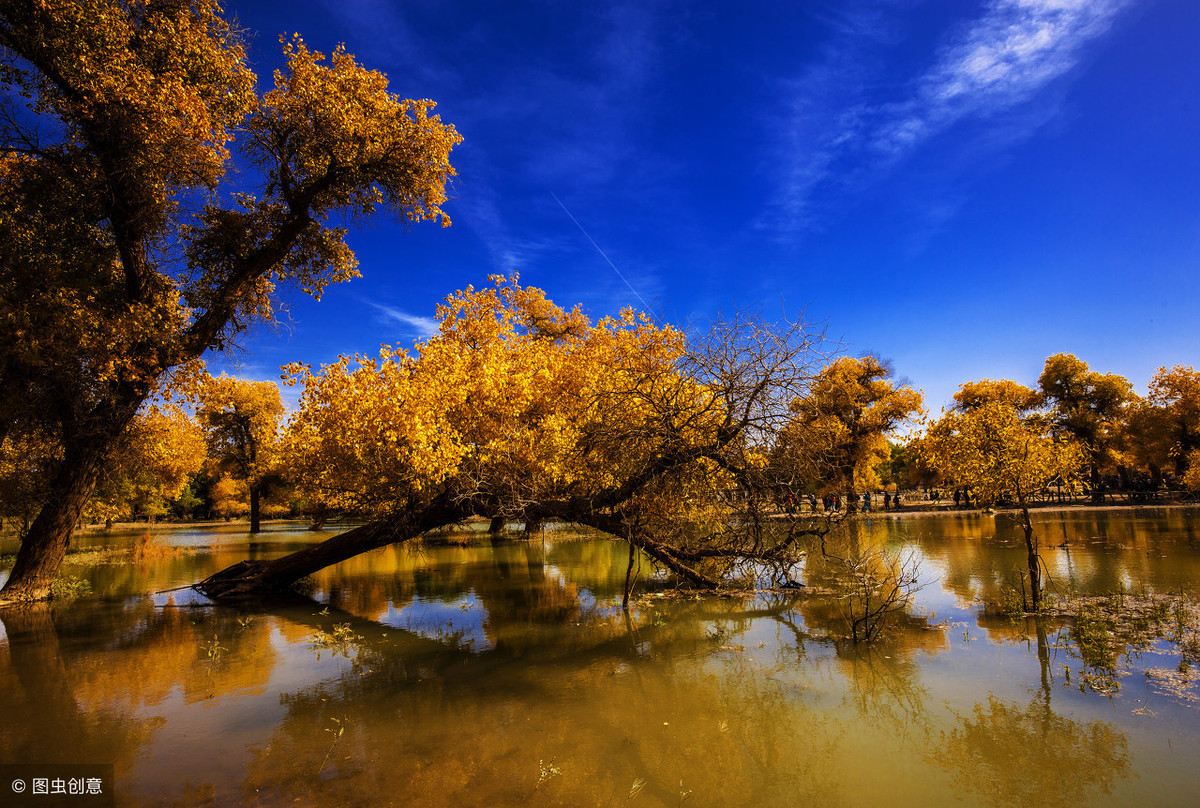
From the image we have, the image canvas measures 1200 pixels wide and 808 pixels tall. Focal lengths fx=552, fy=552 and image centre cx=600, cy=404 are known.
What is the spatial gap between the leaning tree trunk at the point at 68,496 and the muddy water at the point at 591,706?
130cm

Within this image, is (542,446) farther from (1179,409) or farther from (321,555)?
(1179,409)

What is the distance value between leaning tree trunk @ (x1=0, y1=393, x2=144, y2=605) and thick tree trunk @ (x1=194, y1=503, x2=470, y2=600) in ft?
11.9

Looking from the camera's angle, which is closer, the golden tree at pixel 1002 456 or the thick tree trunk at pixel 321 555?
the golden tree at pixel 1002 456

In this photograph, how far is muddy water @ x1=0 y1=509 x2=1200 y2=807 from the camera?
5.54 metres

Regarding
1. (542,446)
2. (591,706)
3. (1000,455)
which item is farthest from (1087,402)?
(591,706)

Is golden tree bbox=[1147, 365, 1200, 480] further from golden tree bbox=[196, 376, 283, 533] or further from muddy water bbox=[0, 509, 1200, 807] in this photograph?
golden tree bbox=[196, 376, 283, 533]

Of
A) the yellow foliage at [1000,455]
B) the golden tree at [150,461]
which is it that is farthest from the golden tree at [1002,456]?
the golden tree at [150,461]

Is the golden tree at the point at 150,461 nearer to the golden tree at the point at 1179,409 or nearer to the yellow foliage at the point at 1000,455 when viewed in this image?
the yellow foliage at the point at 1000,455

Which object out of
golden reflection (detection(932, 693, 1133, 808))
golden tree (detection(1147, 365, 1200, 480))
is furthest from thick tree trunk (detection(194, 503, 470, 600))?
golden tree (detection(1147, 365, 1200, 480))

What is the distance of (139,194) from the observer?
1281 cm

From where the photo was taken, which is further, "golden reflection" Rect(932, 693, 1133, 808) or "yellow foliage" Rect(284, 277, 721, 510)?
"yellow foliage" Rect(284, 277, 721, 510)

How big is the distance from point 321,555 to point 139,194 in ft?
33.6

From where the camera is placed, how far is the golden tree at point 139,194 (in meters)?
11.4

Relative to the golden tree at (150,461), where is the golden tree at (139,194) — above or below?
above
